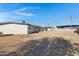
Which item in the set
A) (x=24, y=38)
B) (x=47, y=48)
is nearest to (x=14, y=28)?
(x=24, y=38)

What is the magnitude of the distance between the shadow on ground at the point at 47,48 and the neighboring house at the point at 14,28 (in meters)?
0.12

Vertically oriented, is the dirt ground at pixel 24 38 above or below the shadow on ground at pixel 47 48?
above

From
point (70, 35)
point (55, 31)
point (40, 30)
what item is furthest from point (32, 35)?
point (70, 35)

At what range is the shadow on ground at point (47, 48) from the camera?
1549 millimetres

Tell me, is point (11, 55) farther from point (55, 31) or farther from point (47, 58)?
point (55, 31)

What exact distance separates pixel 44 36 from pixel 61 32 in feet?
0.56

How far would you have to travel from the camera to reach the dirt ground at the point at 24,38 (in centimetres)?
154

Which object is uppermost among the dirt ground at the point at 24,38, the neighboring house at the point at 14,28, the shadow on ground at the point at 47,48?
the neighboring house at the point at 14,28

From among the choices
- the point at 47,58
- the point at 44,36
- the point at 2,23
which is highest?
the point at 2,23

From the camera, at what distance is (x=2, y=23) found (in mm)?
1555

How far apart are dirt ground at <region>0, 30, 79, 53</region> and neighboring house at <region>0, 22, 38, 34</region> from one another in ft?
0.15

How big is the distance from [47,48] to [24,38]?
24cm

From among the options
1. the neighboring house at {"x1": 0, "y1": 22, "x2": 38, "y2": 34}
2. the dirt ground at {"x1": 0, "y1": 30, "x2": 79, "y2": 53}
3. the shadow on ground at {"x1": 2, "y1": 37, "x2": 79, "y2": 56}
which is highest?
the neighboring house at {"x1": 0, "y1": 22, "x2": 38, "y2": 34}

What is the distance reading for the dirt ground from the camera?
154cm
